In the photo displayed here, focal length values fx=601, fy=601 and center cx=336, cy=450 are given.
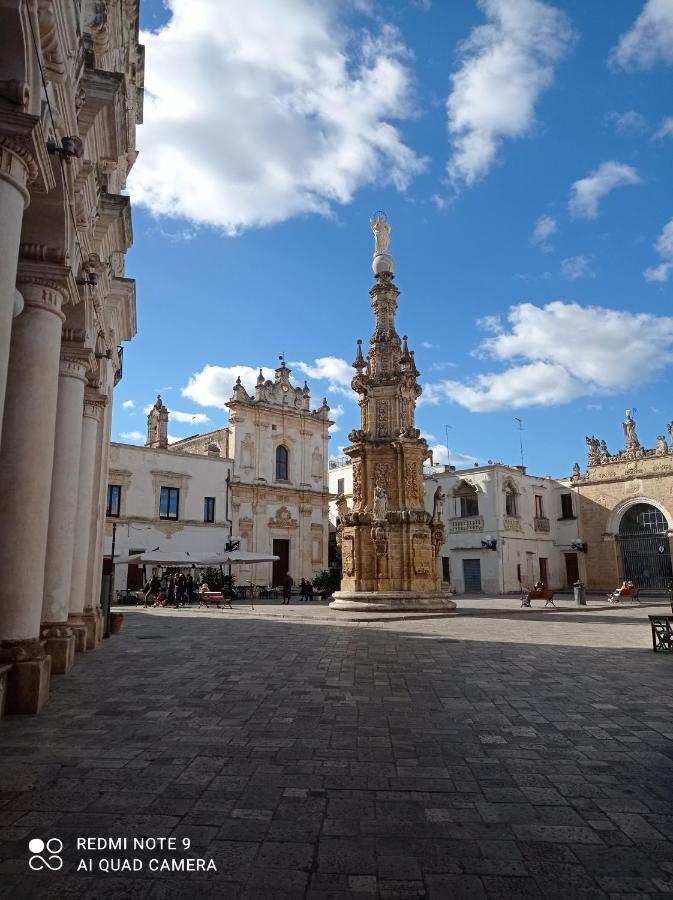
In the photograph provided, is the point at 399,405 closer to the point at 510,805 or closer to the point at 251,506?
the point at 510,805

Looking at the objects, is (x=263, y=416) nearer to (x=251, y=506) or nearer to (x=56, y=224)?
(x=251, y=506)

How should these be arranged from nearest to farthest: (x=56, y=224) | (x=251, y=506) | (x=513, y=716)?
(x=513, y=716)
(x=56, y=224)
(x=251, y=506)

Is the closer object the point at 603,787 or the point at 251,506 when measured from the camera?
the point at 603,787

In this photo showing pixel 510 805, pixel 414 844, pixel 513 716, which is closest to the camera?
pixel 414 844

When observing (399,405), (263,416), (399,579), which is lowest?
(399,579)

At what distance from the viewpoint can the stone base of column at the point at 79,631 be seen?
10.0 meters

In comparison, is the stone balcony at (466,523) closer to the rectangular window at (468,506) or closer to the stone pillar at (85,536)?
the rectangular window at (468,506)

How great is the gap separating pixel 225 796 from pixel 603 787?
2.45 metres

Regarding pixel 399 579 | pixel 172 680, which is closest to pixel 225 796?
pixel 172 680

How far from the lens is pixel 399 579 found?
713 inches

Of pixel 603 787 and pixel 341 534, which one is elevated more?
pixel 341 534

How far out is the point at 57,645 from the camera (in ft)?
25.9

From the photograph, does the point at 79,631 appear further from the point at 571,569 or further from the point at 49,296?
the point at 571,569

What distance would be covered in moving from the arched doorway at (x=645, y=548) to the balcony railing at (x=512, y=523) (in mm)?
5775
